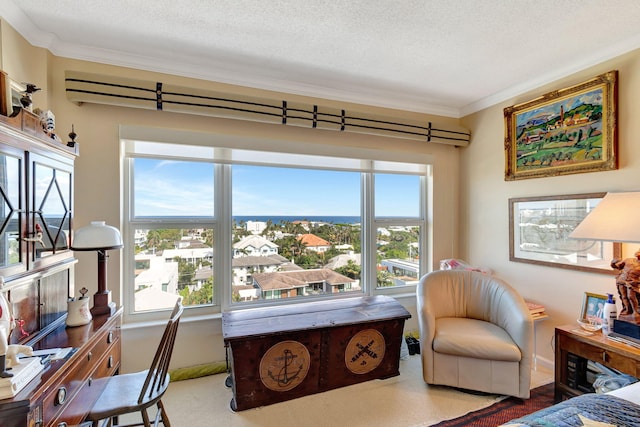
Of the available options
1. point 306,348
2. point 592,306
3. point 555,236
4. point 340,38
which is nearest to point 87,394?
point 306,348

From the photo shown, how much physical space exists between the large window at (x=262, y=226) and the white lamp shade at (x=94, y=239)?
72cm

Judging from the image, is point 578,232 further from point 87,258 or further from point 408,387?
point 87,258

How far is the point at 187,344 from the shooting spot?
96.1 inches

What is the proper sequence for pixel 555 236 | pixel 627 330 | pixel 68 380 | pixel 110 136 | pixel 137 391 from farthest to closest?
pixel 555 236, pixel 110 136, pixel 627 330, pixel 137 391, pixel 68 380

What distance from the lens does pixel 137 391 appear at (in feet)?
4.99

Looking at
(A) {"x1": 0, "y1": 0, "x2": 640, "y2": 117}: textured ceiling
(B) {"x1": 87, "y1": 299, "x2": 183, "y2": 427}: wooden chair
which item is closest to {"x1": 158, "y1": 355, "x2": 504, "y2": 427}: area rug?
(B) {"x1": 87, "y1": 299, "x2": 183, "y2": 427}: wooden chair

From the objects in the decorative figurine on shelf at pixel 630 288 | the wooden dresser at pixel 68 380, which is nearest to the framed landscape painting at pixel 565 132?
the decorative figurine on shelf at pixel 630 288

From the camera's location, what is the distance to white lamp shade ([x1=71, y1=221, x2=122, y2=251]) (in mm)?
1626

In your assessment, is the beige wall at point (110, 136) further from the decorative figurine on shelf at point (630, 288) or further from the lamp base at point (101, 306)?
the decorative figurine on shelf at point (630, 288)

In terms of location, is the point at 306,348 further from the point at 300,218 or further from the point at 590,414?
the point at 590,414

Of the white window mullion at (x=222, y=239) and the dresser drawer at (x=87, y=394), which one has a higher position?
the white window mullion at (x=222, y=239)

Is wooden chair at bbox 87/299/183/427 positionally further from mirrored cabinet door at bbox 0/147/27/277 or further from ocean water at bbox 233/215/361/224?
ocean water at bbox 233/215/361/224

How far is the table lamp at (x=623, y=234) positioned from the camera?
1.69 metres

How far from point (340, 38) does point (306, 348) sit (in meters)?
2.20
